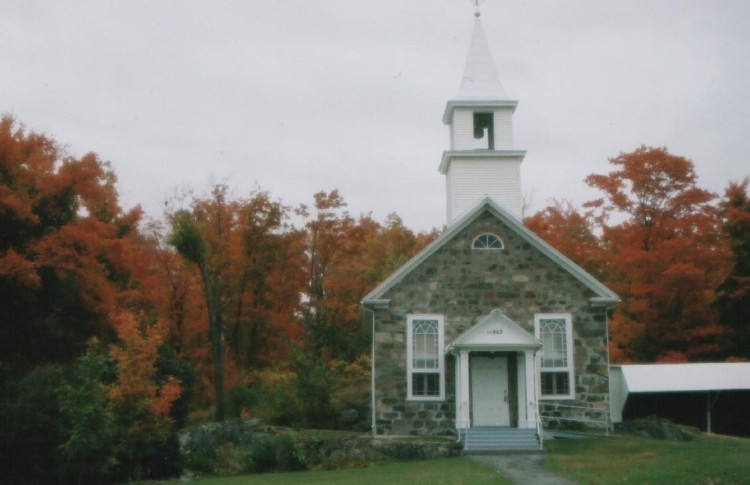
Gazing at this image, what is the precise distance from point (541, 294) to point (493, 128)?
20.1 ft

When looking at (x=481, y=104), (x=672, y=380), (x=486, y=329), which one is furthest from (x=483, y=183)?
(x=672, y=380)

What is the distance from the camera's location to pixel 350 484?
1894cm

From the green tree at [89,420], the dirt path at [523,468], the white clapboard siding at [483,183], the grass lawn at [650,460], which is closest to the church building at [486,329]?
the white clapboard siding at [483,183]

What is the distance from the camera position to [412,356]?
26734mm

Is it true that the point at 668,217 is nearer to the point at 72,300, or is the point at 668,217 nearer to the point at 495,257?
the point at 495,257

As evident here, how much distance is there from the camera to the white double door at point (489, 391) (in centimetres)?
2609

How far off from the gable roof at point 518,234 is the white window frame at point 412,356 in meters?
1.10

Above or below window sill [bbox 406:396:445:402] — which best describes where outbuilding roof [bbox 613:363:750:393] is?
above

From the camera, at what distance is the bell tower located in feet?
95.7

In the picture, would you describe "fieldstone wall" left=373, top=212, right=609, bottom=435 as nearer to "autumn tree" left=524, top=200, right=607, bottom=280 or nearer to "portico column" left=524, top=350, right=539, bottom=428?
"portico column" left=524, top=350, right=539, bottom=428

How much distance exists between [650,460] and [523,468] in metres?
2.94

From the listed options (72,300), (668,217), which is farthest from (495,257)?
(72,300)

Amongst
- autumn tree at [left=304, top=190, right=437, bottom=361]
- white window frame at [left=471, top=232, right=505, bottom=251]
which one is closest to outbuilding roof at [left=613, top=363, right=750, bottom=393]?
white window frame at [left=471, top=232, right=505, bottom=251]

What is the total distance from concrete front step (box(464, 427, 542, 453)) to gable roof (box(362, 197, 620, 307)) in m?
4.91
